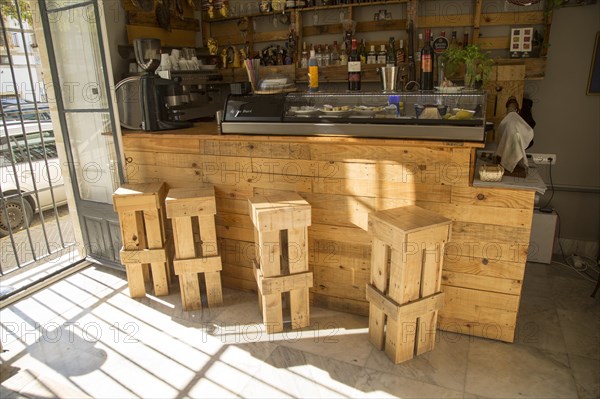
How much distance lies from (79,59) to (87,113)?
417 mm

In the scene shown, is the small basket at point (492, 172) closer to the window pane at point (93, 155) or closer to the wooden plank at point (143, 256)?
the wooden plank at point (143, 256)

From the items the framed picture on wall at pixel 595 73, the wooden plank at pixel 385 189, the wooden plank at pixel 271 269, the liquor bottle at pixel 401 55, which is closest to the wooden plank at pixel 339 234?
the wooden plank at pixel 385 189

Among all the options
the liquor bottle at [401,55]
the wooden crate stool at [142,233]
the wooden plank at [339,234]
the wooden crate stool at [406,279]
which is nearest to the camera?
the wooden crate stool at [406,279]

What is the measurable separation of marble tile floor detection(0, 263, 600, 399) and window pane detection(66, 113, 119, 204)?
0.95m

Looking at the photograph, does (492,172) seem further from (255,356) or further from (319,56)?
(319,56)

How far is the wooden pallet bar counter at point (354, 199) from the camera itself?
245cm

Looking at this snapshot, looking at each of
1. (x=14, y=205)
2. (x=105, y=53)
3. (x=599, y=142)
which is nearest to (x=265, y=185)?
(x=105, y=53)

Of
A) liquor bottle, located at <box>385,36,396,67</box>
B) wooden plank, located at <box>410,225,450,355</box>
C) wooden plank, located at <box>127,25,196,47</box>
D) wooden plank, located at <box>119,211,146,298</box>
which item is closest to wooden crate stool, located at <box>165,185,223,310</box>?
wooden plank, located at <box>119,211,146,298</box>

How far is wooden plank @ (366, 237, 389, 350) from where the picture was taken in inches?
94.3

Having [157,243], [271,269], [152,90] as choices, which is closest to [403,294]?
[271,269]

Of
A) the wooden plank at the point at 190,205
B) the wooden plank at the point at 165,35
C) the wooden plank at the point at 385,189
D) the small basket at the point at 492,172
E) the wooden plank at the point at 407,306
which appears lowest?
the wooden plank at the point at 407,306

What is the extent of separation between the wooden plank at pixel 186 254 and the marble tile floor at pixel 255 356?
10 cm

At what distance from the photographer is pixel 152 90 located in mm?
3186

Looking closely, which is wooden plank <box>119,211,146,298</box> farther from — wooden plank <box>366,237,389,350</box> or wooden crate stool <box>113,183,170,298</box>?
wooden plank <box>366,237,389,350</box>
